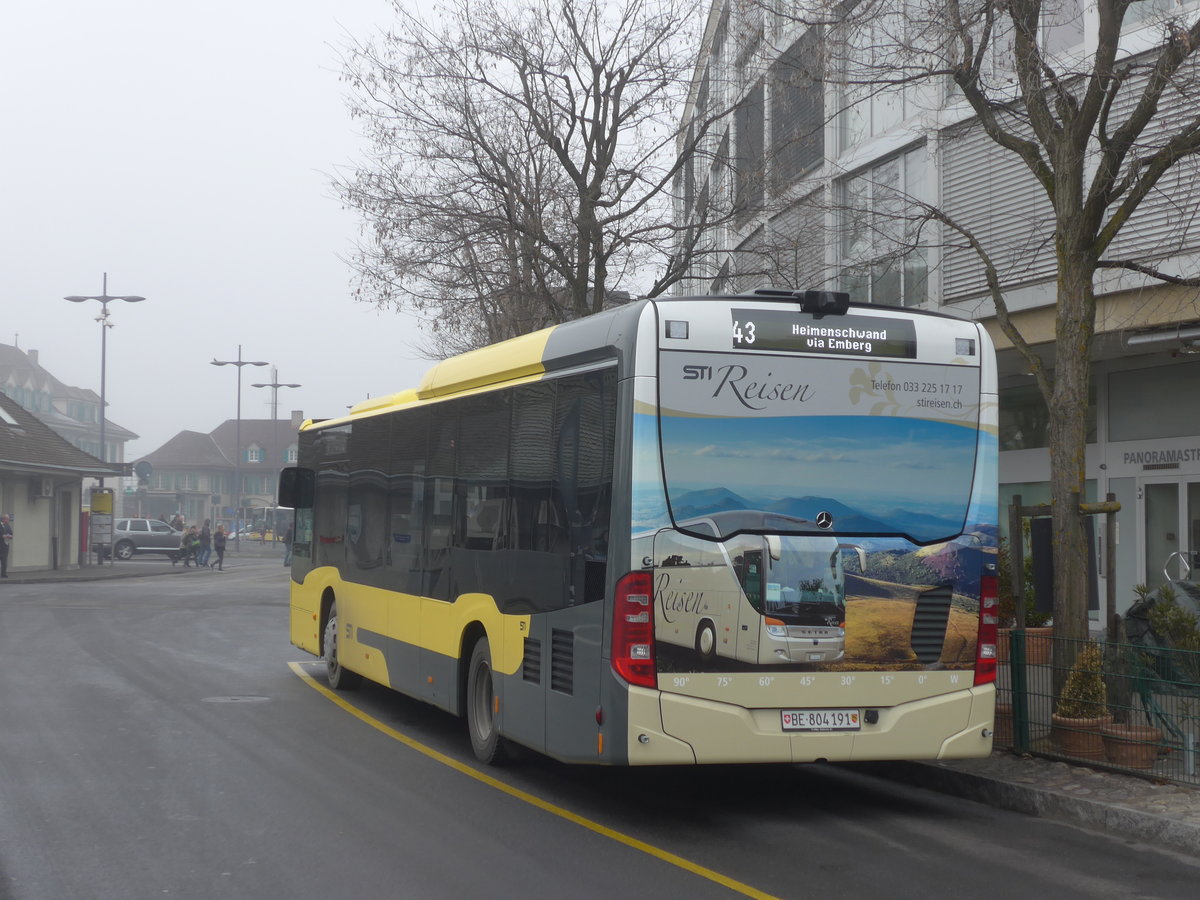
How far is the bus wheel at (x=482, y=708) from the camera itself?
32.1 ft

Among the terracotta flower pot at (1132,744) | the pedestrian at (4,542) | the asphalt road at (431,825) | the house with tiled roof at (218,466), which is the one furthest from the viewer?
the house with tiled roof at (218,466)

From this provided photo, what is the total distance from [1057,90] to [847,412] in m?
3.79

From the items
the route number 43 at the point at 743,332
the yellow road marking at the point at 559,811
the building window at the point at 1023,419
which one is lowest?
the yellow road marking at the point at 559,811

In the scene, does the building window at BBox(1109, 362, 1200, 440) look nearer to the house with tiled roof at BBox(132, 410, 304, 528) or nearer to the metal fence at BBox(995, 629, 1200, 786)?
the metal fence at BBox(995, 629, 1200, 786)

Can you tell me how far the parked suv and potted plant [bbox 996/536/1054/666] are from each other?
51.2 m

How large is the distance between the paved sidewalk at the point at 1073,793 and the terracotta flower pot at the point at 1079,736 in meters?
0.11

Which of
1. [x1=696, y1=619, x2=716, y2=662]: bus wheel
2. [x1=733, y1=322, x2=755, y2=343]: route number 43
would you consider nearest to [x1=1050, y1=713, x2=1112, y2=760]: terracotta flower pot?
[x1=696, y1=619, x2=716, y2=662]: bus wheel

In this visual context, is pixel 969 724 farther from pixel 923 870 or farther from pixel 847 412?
pixel 847 412

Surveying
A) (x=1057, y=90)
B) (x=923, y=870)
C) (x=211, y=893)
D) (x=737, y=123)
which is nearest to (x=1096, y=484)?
(x=737, y=123)

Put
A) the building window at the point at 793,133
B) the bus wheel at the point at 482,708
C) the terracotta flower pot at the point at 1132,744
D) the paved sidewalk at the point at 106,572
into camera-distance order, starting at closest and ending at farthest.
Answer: the terracotta flower pot at the point at 1132,744, the bus wheel at the point at 482,708, the building window at the point at 793,133, the paved sidewalk at the point at 106,572

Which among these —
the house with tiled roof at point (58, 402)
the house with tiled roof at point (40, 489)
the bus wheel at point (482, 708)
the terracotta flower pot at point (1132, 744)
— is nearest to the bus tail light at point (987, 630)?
the terracotta flower pot at point (1132, 744)

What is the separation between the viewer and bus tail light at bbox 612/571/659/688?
7688 millimetres

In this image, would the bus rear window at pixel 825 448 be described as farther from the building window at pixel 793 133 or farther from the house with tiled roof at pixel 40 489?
the house with tiled roof at pixel 40 489

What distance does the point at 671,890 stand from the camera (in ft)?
21.4
